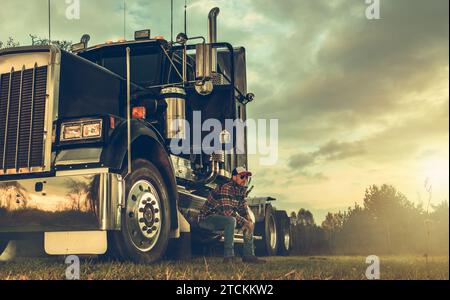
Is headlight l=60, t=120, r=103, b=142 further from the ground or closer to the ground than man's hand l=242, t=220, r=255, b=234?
further from the ground

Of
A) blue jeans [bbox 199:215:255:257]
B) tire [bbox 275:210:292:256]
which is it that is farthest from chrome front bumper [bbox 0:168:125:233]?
tire [bbox 275:210:292:256]

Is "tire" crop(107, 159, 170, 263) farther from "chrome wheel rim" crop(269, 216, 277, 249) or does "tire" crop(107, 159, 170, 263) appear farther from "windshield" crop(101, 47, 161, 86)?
"chrome wheel rim" crop(269, 216, 277, 249)

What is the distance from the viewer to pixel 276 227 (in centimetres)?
1222

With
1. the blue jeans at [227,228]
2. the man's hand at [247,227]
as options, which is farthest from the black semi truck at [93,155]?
the man's hand at [247,227]

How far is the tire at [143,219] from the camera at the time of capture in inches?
229

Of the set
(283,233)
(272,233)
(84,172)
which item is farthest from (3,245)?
(283,233)

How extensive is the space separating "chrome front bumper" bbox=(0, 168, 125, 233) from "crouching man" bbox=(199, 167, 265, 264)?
2188 mm

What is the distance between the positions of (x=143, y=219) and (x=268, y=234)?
5.63 m

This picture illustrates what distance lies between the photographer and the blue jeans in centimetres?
754

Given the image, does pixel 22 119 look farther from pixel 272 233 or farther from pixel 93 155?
pixel 272 233

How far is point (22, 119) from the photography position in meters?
6.14
